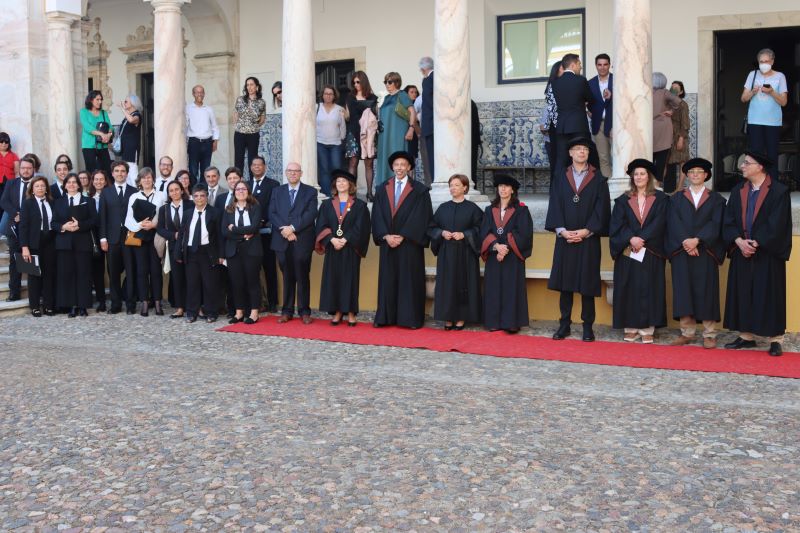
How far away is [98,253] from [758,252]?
757cm

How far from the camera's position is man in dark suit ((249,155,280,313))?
36.8ft

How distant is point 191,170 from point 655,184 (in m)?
6.81

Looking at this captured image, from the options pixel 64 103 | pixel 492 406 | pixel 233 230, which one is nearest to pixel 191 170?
pixel 64 103

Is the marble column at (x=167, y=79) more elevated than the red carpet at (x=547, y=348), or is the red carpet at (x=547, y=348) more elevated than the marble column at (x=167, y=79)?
the marble column at (x=167, y=79)

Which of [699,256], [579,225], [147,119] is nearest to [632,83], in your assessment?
[579,225]

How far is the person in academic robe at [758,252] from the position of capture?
339 inches

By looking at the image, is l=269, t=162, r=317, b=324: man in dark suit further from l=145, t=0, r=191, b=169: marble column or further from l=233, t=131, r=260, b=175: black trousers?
l=233, t=131, r=260, b=175: black trousers

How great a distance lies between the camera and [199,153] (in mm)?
13727

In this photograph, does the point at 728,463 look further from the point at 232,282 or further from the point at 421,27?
the point at 421,27

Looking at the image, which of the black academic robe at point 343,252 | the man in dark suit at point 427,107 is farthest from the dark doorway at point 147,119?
the black academic robe at point 343,252

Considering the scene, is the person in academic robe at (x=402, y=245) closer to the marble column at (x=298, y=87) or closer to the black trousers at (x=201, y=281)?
the marble column at (x=298, y=87)

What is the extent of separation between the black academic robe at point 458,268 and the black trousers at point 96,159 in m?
5.64

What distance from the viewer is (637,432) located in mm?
6031

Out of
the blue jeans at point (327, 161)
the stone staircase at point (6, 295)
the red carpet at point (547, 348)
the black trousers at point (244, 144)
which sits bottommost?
the red carpet at point (547, 348)
